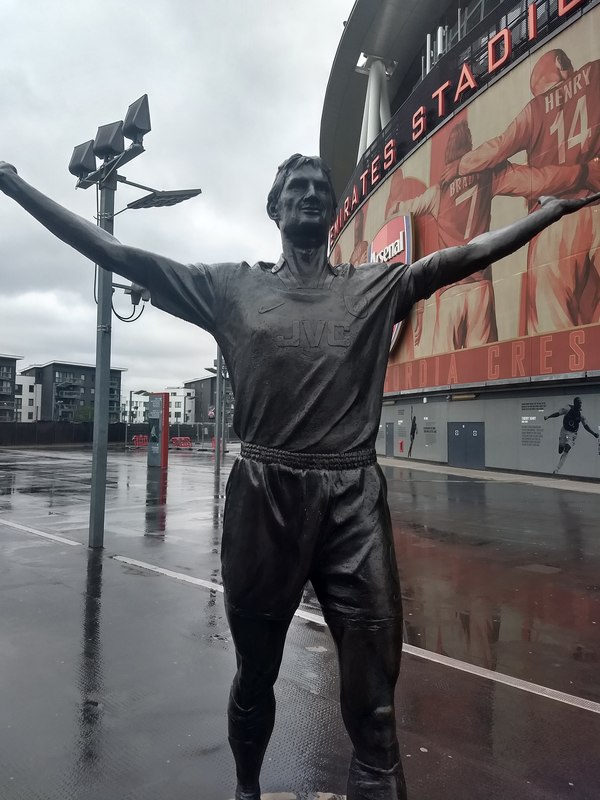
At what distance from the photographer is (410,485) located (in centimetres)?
1627

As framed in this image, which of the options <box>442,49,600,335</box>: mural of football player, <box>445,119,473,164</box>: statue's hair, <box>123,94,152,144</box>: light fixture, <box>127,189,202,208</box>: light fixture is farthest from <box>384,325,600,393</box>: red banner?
<box>123,94,152,144</box>: light fixture

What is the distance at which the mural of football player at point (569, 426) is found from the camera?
1786 centimetres

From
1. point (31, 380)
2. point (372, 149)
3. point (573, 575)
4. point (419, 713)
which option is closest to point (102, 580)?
point (419, 713)

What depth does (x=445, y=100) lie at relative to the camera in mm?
22531

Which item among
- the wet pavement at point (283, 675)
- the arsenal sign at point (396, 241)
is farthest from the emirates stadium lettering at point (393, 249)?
the wet pavement at point (283, 675)

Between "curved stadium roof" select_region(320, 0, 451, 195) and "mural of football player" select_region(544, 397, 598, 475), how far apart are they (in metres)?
13.9

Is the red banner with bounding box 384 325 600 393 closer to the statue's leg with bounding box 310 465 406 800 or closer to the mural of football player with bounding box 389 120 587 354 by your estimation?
the mural of football player with bounding box 389 120 587 354

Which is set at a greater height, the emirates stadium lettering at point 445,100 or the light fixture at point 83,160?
the emirates stadium lettering at point 445,100

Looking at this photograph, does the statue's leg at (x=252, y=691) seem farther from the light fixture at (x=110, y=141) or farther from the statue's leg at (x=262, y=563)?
the light fixture at (x=110, y=141)

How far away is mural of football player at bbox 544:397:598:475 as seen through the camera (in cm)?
1786

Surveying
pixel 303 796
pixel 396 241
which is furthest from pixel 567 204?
pixel 396 241

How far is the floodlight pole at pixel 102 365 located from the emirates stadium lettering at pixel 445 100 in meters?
12.8

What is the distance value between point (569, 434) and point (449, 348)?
5905mm

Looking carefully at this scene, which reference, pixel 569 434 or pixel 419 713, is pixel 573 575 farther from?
pixel 569 434
